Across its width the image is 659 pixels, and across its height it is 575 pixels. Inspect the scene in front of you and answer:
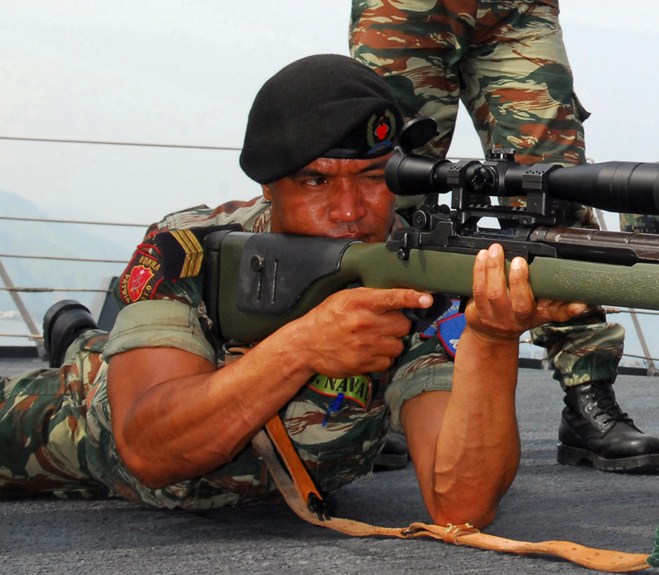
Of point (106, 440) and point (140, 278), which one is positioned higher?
point (140, 278)

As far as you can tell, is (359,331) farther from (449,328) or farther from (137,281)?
(137,281)

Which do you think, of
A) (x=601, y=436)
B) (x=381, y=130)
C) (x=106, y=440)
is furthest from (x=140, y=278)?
(x=601, y=436)

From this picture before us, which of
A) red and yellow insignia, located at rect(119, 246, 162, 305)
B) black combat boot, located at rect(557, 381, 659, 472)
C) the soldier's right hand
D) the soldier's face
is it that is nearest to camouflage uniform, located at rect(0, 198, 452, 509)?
red and yellow insignia, located at rect(119, 246, 162, 305)

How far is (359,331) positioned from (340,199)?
15.7 inches

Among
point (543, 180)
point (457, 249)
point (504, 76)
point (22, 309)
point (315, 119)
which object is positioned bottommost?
point (22, 309)

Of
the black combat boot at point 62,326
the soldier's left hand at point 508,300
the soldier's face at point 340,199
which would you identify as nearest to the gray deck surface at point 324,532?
the soldier's left hand at point 508,300

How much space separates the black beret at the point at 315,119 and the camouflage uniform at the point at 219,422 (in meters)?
0.29

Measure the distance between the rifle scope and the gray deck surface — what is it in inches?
28.5

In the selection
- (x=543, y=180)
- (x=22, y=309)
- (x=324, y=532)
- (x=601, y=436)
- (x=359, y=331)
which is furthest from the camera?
(x=22, y=309)

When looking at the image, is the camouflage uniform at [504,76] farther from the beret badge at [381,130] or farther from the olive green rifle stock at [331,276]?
the olive green rifle stock at [331,276]

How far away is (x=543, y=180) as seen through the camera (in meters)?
2.12

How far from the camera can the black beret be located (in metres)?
2.62

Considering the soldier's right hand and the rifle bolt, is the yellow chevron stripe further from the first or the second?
the soldier's right hand

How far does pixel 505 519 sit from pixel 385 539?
1.34 feet
